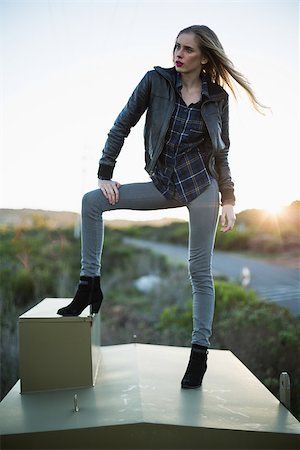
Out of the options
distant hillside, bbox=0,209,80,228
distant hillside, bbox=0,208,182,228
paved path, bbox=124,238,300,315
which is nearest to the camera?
paved path, bbox=124,238,300,315

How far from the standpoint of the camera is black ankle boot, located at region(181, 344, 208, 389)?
2.79m

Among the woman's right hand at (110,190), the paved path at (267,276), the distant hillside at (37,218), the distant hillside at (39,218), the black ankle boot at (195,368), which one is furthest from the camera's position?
the distant hillside at (39,218)

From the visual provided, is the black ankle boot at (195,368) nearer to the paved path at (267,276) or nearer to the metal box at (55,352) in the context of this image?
the metal box at (55,352)

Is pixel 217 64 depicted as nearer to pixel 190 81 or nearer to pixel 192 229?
pixel 190 81

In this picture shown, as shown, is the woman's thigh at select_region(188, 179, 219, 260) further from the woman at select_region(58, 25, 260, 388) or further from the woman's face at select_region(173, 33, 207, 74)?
the woman's face at select_region(173, 33, 207, 74)

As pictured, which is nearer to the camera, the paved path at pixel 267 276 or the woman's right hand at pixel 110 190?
the woman's right hand at pixel 110 190

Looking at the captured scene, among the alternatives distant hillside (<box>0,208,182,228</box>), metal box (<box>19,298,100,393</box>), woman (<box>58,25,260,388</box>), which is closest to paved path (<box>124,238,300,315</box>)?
distant hillside (<box>0,208,182,228</box>)

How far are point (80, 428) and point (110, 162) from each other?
4.09 feet

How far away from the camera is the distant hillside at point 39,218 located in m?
7.55

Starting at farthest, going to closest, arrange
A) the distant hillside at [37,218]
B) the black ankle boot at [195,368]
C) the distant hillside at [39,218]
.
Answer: the distant hillside at [39,218], the distant hillside at [37,218], the black ankle boot at [195,368]

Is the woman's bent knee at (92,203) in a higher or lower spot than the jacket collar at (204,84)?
lower

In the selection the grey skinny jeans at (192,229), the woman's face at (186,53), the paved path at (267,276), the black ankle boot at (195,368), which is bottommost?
the black ankle boot at (195,368)

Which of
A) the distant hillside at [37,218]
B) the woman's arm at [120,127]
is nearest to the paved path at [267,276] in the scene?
the distant hillside at [37,218]

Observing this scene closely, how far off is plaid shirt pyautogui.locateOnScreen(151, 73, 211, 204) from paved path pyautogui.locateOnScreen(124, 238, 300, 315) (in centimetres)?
371
